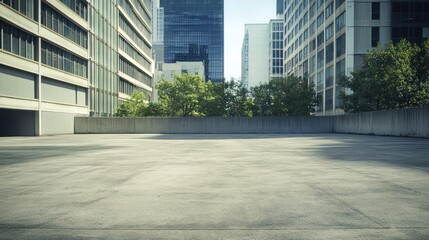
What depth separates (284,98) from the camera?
168 feet

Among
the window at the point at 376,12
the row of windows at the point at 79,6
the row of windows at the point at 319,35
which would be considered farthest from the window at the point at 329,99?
the row of windows at the point at 79,6

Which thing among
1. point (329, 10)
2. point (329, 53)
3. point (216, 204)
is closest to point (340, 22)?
point (329, 53)

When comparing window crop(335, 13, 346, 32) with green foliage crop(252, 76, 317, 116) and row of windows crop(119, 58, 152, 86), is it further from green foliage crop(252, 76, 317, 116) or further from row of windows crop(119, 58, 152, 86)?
row of windows crop(119, 58, 152, 86)

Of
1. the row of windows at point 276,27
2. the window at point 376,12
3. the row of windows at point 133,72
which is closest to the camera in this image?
the window at point 376,12

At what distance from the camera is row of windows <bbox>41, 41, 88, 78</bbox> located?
37650mm

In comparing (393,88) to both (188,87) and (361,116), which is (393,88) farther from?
(188,87)

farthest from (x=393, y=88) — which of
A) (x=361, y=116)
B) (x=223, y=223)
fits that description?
(x=223, y=223)

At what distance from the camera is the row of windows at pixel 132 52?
204 ft

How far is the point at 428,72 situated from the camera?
122ft

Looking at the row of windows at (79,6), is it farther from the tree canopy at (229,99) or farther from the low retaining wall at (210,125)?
the tree canopy at (229,99)

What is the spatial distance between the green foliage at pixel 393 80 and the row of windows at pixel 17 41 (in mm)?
34989

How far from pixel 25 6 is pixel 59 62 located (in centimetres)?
810

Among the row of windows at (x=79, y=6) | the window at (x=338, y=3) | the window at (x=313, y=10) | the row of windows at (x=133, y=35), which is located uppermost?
the window at (x=313, y=10)

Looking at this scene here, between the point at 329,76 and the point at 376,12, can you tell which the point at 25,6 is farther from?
the point at 329,76
